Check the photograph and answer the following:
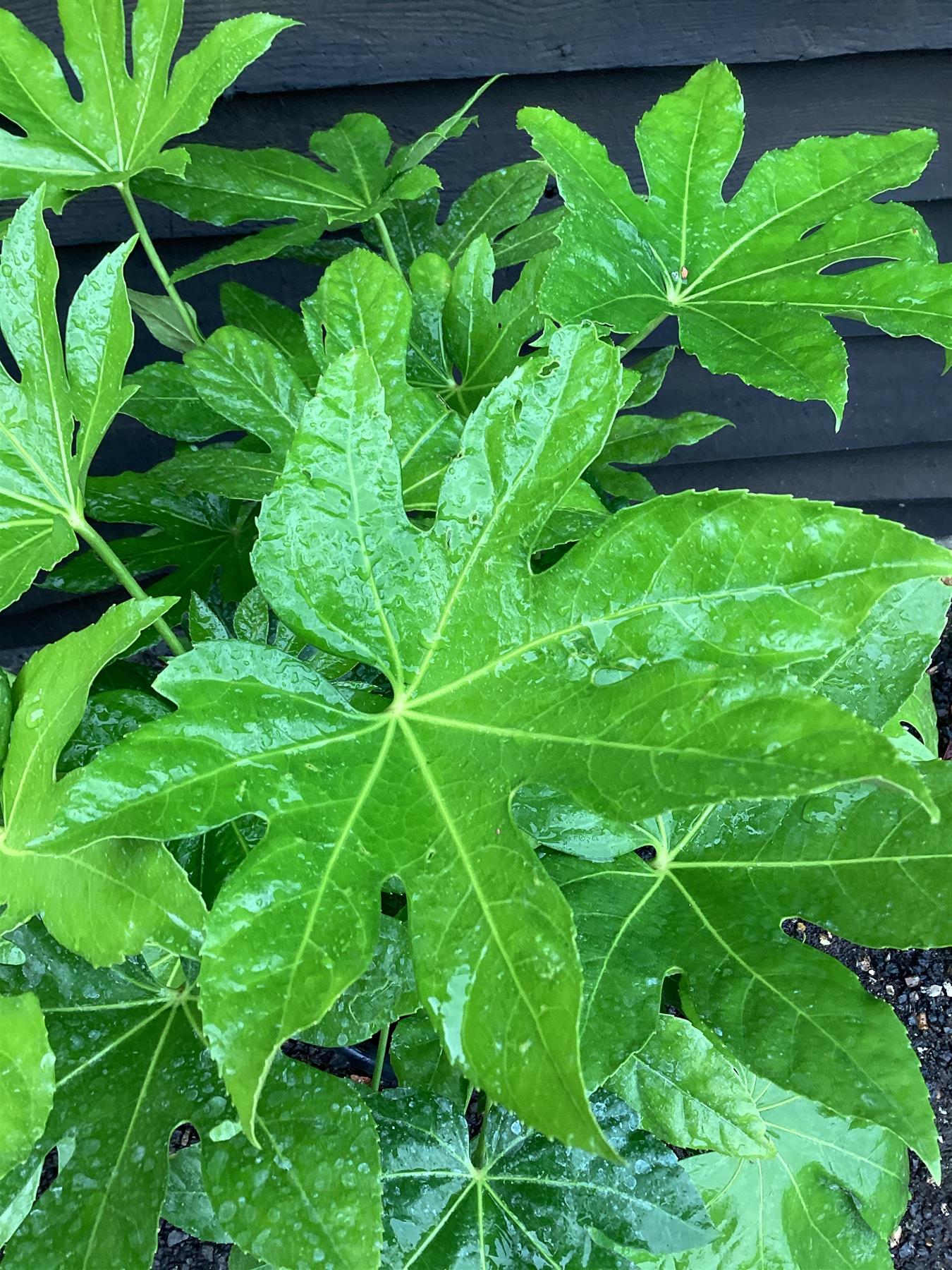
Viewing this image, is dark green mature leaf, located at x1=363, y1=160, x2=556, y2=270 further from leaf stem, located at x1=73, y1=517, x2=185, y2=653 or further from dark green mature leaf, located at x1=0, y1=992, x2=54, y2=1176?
Result: dark green mature leaf, located at x1=0, y1=992, x2=54, y2=1176

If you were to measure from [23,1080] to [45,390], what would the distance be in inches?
18.2

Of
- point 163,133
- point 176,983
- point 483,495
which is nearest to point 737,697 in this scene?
point 483,495

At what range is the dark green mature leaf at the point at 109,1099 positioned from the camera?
59 cm

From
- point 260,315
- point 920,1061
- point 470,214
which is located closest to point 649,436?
point 470,214

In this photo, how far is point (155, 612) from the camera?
51 cm

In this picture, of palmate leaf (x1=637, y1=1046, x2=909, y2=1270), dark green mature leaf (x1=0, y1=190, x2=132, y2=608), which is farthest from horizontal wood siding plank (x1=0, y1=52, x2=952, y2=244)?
palmate leaf (x1=637, y1=1046, x2=909, y2=1270)

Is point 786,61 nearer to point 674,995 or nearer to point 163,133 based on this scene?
point 163,133

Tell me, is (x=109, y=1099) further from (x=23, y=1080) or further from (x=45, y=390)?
(x=45, y=390)

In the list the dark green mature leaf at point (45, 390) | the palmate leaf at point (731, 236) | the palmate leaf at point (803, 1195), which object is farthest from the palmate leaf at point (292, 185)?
the palmate leaf at point (803, 1195)

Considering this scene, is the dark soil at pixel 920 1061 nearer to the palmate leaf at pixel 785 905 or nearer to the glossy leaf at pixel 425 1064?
the glossy leaf at pixel 425 1064

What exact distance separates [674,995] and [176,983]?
16.4 inches

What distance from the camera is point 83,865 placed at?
53cm

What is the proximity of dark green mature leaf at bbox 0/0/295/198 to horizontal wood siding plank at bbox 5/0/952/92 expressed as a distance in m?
0.50

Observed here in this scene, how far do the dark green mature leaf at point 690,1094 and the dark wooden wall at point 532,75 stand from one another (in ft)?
4.43
